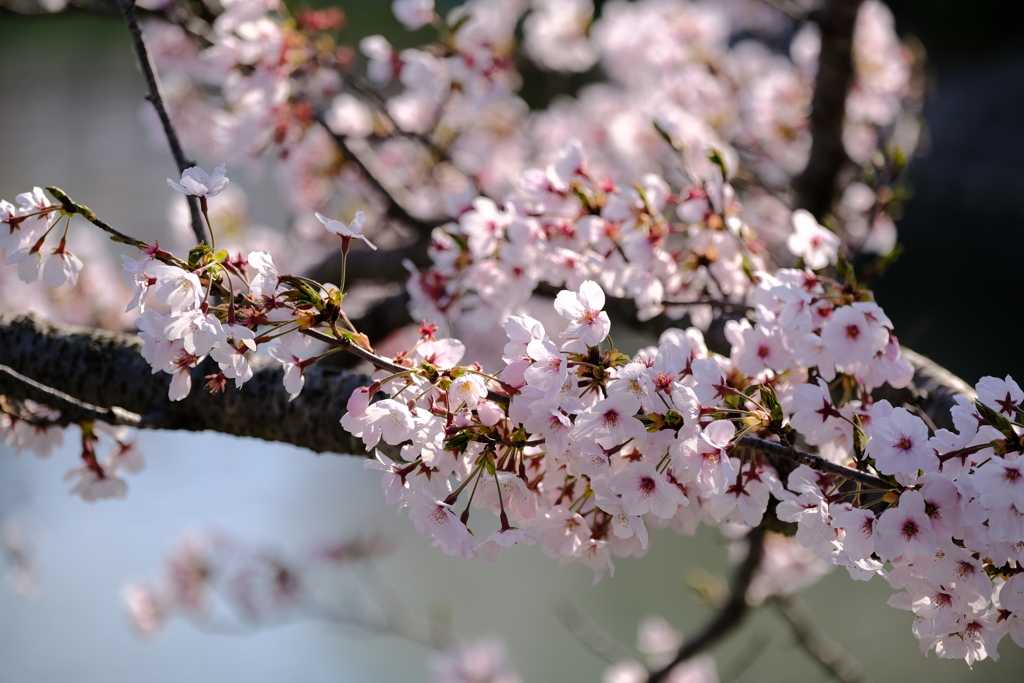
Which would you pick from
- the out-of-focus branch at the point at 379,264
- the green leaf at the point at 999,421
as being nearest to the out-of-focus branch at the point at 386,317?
the out-of-focus branch at the point at 379,264

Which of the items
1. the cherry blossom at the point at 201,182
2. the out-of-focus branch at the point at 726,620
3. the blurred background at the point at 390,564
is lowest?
the blurred background at the point at 390,564

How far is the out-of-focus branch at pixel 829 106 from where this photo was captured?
42.4 inches

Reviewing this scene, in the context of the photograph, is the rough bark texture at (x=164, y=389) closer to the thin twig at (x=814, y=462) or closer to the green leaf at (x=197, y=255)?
the green leaf at (x=197, y=255)

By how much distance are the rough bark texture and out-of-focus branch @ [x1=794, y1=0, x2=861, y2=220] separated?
902 mm

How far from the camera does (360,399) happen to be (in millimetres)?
414

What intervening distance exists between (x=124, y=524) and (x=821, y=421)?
94.8 inches

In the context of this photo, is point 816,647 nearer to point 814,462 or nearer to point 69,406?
point 814,462

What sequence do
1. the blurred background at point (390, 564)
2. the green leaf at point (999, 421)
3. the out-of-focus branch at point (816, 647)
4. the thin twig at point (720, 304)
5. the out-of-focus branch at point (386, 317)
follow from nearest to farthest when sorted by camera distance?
the green leaf at point (999, 421) → the thin twig at point (720, 304) → the out-of-focus branch at point (386, 317) → the out-of-focus branch at point (816, 647) → the blurred background at point (390, 564)

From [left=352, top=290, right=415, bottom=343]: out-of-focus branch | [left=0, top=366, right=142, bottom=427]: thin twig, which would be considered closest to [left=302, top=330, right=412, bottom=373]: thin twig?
[left=0, top=366, right=142, bottom=427]: thin twig

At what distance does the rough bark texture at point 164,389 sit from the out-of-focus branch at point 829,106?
902 millimetres

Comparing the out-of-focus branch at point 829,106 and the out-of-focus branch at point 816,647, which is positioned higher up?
the out-of-focus branch at point 829,106

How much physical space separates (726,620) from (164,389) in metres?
→ 0.97

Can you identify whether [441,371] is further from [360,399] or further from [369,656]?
[369,656]

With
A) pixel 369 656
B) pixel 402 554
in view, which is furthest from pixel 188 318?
pixel 402 554
